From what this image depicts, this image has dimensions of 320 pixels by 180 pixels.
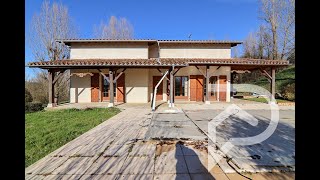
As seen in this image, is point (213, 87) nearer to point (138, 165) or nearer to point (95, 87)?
point (95, 87)

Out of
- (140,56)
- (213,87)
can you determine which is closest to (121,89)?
(140,56)

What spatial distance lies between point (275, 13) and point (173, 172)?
107 feet

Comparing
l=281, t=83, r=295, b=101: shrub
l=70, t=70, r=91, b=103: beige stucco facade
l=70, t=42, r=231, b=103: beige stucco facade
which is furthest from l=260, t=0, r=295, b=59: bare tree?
l=70, t=70, r=91, b=103: beige stucco facade

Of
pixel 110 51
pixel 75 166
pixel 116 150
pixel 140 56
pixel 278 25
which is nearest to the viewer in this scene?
pixel 75 166

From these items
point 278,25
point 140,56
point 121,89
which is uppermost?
point 278,25

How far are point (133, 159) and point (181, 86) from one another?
13.6 metres

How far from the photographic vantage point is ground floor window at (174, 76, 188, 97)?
1764 centimetres

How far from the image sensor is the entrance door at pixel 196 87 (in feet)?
57.3

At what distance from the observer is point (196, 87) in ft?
57.6

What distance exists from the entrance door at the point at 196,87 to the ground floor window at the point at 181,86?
0.49m

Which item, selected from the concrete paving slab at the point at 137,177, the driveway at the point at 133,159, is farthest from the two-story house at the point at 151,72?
the concrete paving slab at the point at 137,177
